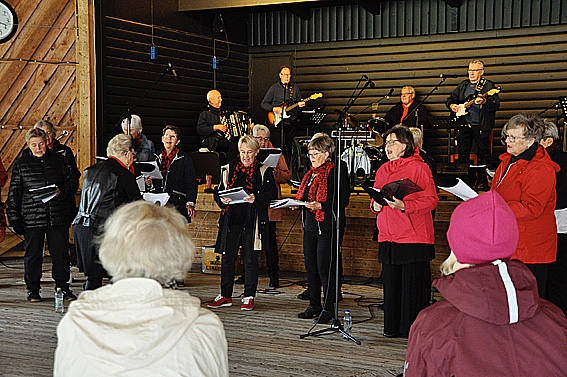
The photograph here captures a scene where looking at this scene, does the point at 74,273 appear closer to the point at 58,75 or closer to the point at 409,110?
the point at 58,75

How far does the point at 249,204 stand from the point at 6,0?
5335mm

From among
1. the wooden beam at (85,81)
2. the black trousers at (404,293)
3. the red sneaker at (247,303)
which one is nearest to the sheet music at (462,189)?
the black trousers at (404,293)

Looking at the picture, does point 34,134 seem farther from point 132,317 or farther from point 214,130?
point 132,317

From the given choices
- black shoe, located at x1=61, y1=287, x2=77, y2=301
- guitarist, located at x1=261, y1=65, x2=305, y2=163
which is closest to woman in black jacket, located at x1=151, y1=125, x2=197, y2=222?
black shoe, located at x1=61, y1=287, x2=77, y2=301

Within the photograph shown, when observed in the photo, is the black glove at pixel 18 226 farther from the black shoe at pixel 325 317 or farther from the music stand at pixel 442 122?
the music stand at pixel 442 122

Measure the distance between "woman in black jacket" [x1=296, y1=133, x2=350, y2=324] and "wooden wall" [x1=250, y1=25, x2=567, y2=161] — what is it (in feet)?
20.2

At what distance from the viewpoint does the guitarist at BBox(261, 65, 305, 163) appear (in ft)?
37.9

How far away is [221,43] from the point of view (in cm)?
1290

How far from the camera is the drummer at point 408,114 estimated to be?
1112cm

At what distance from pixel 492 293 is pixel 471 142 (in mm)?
8927

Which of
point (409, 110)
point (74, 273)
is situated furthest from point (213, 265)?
point (409, 110)

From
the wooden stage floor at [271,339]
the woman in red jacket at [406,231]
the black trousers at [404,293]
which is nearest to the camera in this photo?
the wooden stage floor at [271,339]

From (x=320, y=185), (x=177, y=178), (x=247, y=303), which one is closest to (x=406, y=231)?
(x=320, y=185)

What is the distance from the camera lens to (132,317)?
6.21 feet
